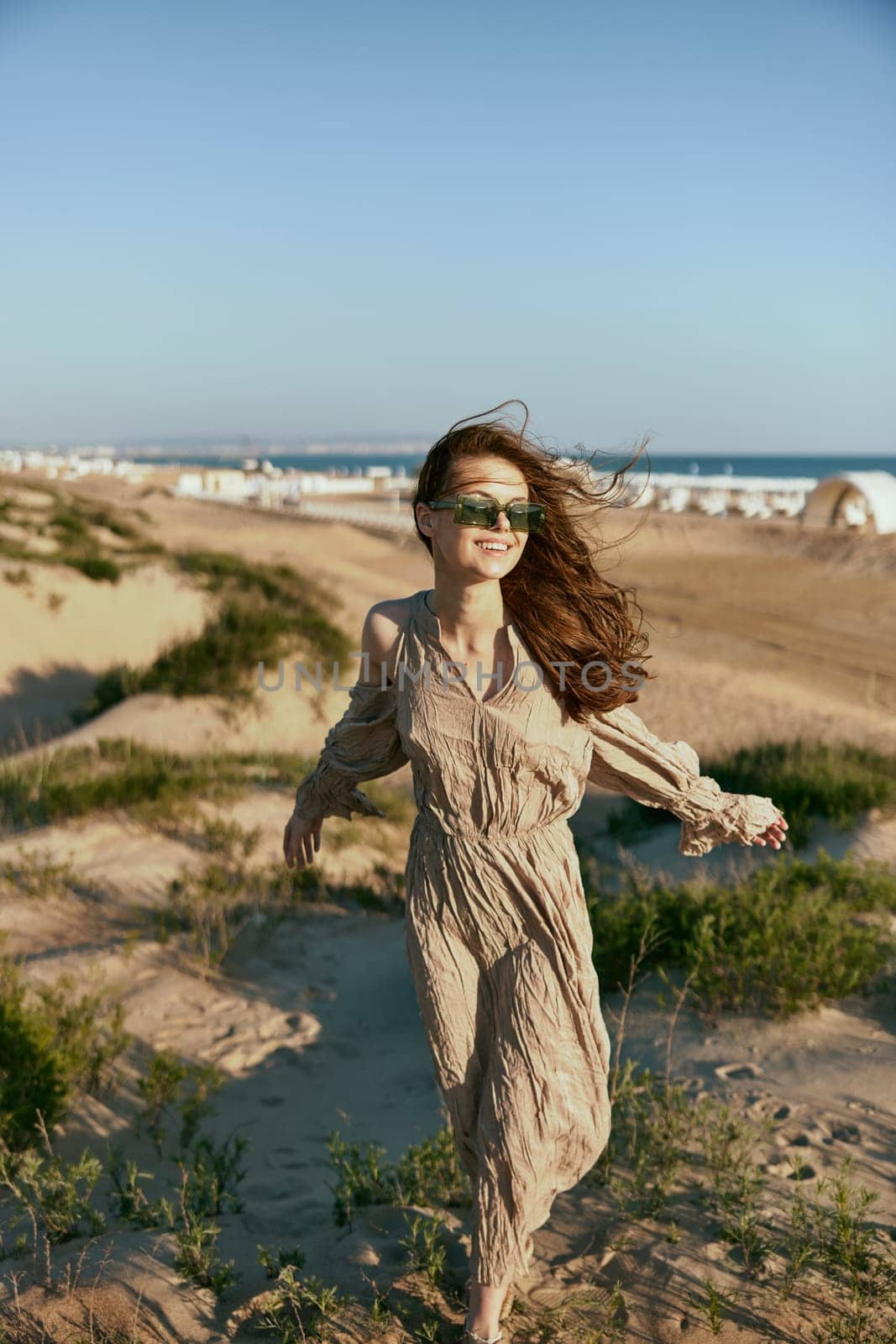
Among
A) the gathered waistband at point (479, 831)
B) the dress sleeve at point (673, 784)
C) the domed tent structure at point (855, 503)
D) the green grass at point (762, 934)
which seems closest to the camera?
the gathered waistband at point (479, 831)

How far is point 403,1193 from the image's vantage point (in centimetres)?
302

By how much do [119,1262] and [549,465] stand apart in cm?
229

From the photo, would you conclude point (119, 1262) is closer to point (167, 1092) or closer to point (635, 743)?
point (167, 1092)

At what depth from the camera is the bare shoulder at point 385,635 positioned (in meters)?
2.38

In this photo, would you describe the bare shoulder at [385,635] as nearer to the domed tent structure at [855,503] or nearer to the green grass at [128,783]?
the green grass at [128,783]

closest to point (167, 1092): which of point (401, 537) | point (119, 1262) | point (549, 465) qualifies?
point (119, 1262)

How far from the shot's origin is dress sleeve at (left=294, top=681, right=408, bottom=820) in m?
2.47

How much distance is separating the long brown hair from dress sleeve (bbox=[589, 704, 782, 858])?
0.44 feet

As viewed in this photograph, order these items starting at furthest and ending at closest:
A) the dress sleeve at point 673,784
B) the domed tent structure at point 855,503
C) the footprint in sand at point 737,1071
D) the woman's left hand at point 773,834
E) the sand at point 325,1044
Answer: the domed tent structure at point 855,503, the footprint in sand at point 737,1071, the sand at point 325,1044, the woman's left hand at point 773,834, the dress sleeve at point 673,784

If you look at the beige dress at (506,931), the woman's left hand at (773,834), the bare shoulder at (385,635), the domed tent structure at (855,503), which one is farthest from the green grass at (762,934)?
the domed tent structure at (855,503)

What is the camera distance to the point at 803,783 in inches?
259

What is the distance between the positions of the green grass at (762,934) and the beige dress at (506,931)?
5.84 feet

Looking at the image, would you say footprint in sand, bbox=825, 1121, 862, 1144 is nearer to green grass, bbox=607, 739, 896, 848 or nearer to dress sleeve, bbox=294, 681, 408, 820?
dress sleeve, bbox=294, 681, 408, 820

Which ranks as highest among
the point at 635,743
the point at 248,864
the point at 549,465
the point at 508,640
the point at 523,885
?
the point at 549,465
